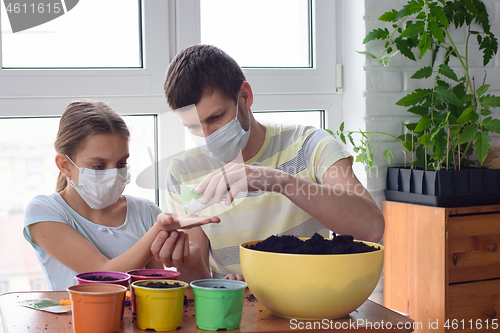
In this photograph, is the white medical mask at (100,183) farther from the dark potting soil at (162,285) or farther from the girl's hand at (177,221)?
the dark potting soil at (162,285)

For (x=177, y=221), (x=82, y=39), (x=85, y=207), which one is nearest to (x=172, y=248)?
(x=177, y=221)

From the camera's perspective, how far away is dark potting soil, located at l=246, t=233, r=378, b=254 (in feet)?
2.23

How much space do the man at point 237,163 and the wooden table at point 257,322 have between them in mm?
247

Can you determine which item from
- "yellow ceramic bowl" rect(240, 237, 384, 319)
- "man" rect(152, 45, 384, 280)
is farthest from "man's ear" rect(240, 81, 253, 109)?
"yellow ceramic bowl" rect(240, 237, 384, 319)

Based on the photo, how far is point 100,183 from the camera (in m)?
1.18

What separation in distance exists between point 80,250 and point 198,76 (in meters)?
0.48

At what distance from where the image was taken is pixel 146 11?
1639 millimetres

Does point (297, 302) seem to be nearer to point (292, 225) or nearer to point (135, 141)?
point (292, 225)

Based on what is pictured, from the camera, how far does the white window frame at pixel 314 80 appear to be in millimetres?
1795

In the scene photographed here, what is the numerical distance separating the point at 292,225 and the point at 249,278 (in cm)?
48

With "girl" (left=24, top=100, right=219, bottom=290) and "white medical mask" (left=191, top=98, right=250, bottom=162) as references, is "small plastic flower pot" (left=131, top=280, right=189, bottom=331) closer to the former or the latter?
"girl" (left=24, top=100, right=219, bottom=290)

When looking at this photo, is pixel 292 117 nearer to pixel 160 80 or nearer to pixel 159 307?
pixel 160 80

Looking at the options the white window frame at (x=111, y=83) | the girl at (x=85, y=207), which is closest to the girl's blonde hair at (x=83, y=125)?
the girl at (x=85, y=207)

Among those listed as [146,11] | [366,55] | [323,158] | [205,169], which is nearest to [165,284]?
[205,169]
